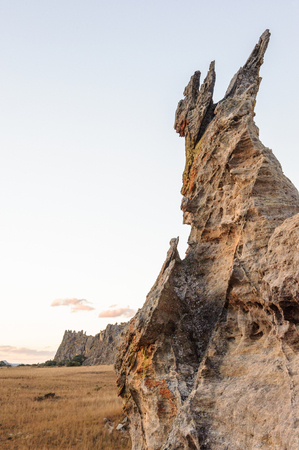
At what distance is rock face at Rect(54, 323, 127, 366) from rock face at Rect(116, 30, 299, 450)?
64752mm

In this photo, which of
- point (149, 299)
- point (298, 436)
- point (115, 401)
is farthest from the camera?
point (115, 401)

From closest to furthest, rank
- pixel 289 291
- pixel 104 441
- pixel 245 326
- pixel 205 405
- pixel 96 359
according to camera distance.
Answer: pixel 289 291
pixel 205 405
pixel 245 326
pixel 104 441
pixel 96 359

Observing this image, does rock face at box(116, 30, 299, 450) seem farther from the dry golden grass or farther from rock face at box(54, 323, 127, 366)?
rock face at box(54, 323, 127, 366)

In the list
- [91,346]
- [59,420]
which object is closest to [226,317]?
[59,420]

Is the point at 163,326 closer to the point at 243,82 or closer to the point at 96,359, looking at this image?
the point at 243,82

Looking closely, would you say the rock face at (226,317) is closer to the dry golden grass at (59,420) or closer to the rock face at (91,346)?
the dry golden grass at (59,420)

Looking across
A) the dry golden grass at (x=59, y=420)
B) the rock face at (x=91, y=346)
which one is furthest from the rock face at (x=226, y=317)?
the rock face at (x=91, y=346)

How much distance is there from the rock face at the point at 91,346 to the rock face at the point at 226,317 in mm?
64752

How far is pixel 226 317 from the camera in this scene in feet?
27.9

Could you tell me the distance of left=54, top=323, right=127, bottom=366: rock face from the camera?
7575 cm

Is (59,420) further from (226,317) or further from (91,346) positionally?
(91,346)

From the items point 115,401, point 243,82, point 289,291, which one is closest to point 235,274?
point 289,291

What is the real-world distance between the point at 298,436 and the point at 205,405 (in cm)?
221

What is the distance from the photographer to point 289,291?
19.1ft
